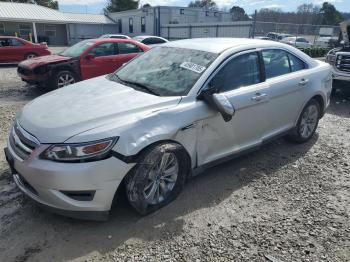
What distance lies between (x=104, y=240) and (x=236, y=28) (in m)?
21.4

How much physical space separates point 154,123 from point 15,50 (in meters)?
13.9

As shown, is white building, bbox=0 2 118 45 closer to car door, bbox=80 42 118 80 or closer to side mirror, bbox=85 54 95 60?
car door, bbox=80 42 118 80

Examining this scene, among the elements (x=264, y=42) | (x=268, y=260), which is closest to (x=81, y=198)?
(x=268, y=260)

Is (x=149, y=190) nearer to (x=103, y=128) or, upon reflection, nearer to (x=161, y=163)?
(x=161, y=163)

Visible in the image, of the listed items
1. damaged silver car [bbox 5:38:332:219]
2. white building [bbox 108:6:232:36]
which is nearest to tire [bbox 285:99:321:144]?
damaged silver car [bbox 5:38:332:219]

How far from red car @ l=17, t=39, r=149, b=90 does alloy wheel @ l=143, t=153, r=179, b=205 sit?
6000 millimetres

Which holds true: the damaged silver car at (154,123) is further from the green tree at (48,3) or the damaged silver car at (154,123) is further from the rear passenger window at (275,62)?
the green tree at (48,3)

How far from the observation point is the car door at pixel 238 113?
11.3 ft

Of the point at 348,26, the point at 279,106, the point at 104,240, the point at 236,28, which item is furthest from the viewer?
the point at 236,28

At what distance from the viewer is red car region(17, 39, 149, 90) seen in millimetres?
8031

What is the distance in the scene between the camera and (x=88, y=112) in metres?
2.98

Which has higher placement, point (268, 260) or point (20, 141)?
point (20, 141)

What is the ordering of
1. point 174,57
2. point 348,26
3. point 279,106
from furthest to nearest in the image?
point 348,26, point 279,106, point 174,57

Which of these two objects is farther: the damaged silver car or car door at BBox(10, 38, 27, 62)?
car door at BBox(10, 38, 27, 62)
